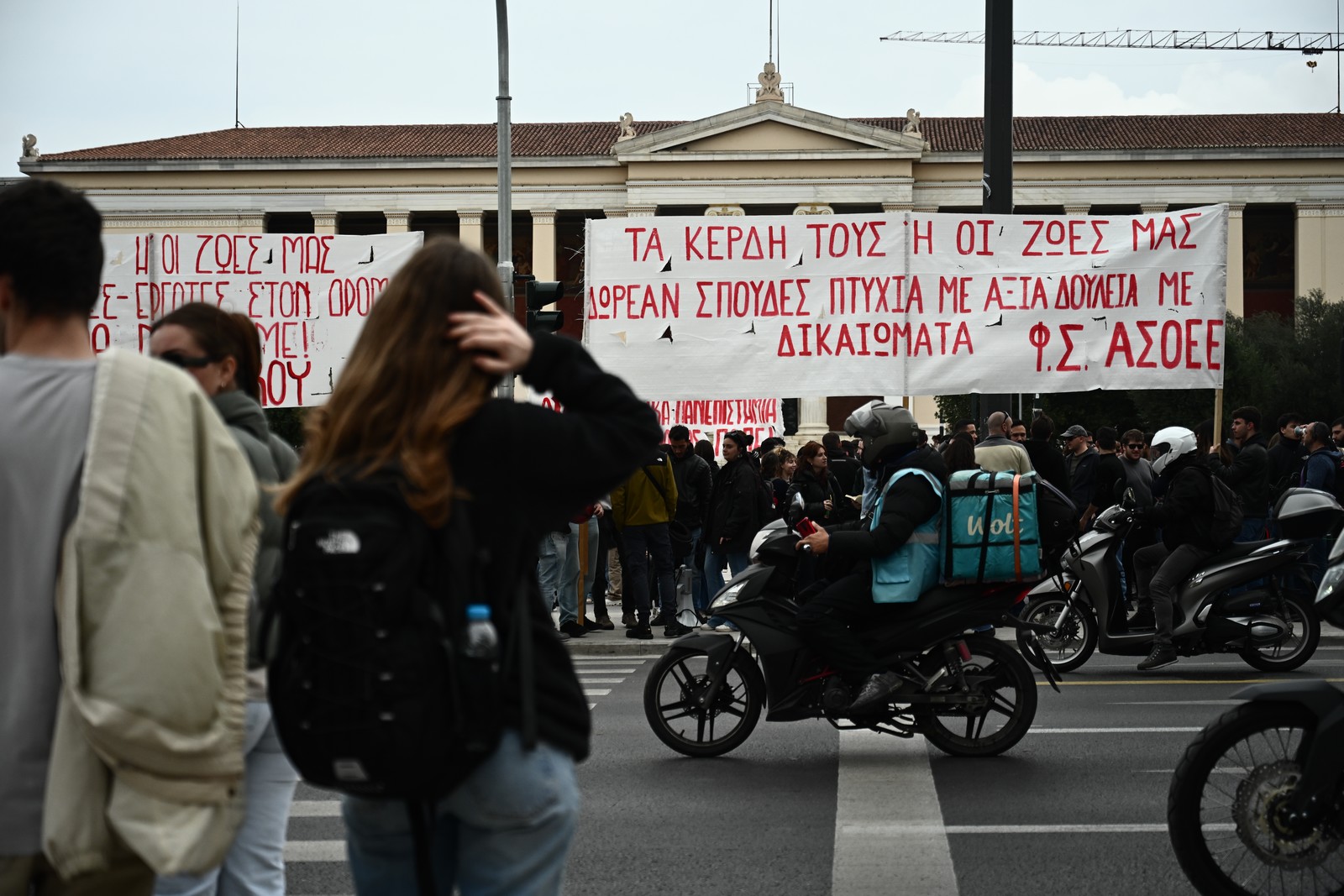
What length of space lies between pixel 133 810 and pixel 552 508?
31.1 inches

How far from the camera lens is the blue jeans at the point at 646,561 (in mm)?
13469

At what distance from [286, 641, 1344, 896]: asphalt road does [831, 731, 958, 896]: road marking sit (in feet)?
0.04

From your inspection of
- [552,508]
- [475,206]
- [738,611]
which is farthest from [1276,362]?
[552,508]

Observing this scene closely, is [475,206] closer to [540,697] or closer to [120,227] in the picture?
[120,227]

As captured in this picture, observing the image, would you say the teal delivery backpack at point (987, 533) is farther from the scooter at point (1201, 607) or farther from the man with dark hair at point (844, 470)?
the man with dark hair at point (844, 470)

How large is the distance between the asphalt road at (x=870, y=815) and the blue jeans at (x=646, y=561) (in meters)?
4.76

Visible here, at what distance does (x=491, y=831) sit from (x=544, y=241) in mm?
→ 64103

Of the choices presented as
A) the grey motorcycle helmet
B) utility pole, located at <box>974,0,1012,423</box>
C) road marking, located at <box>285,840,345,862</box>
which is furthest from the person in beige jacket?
utility pole, located at <box>974,0,1012,423</box>

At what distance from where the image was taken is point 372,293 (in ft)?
43.3

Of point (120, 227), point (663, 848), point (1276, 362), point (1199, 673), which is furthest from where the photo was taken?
point (120, 227)

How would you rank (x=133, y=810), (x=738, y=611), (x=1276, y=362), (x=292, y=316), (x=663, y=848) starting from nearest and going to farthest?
(x=133, y=810) → (x=663, y=848) → (x=738, y=611) → (x=292, y=316) → (x=1276, y=362)

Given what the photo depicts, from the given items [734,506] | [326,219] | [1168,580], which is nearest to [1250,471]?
[1168,580]

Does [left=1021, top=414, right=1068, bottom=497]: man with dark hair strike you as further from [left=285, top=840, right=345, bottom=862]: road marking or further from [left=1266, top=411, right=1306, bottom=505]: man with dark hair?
[left=285, top=840, right=345, bottom=862]: road marking

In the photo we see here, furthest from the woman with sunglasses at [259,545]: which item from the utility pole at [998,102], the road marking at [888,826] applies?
the utility pole at [998,102]
